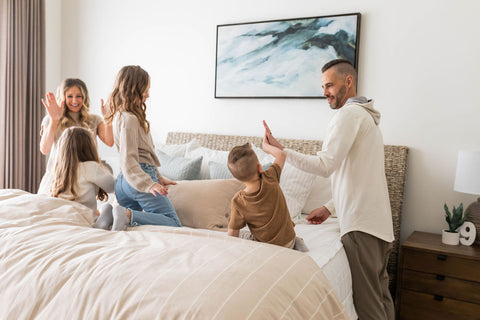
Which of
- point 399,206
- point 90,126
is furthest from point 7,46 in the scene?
point 399,206

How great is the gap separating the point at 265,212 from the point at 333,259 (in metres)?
0.39

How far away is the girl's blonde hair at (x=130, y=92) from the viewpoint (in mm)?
2156

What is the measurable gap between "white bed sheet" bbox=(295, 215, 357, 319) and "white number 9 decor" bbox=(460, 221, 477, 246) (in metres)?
0.82

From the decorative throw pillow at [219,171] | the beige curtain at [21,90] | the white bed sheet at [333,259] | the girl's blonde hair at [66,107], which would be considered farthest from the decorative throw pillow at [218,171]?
the beige curtain at [21,90]

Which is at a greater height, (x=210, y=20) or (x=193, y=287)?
(x=210, y=20)

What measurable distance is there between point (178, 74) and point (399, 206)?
206 cm

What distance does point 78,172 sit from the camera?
7.20 feet

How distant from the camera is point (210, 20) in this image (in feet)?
11.4

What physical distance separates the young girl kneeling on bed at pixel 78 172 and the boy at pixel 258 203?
2.53 ft

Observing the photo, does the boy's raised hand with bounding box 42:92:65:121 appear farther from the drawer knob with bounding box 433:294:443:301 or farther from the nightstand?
the drawer knob with bounding box 433:294:443:301

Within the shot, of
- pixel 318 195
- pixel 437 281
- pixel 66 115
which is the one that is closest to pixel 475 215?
pixel 437 281

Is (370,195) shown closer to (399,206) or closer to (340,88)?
(340,88)

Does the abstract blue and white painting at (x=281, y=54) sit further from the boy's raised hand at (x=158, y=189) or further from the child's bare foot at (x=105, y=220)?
the child's bare foot at (x=105, y=220)

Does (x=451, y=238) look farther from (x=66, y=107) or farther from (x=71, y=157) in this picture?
(x=66, y=107)
